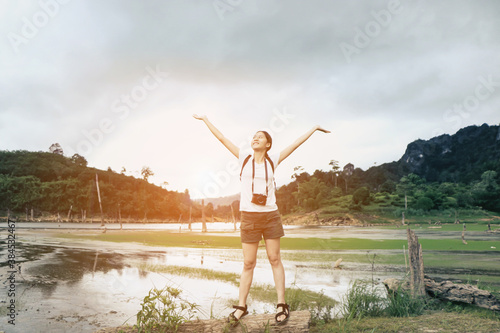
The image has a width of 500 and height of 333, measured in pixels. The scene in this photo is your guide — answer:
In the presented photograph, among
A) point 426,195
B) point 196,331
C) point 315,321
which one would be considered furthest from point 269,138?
point 426,195

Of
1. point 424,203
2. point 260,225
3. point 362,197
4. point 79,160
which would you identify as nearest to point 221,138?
point 260,225

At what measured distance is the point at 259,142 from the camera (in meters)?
4.58

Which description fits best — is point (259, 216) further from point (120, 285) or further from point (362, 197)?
point (362, 197)

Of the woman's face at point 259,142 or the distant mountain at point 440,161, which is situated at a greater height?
the distant mountain at point 440,161

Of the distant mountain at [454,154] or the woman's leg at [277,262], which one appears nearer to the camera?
the woman's leg at [277,262]

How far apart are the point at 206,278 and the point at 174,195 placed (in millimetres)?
167049

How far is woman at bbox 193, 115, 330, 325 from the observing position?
14.4 feet

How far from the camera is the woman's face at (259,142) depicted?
4574 mm

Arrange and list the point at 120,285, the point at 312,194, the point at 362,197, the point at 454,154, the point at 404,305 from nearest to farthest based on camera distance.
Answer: the point at 404,305 < the point at 120,285 < the point at 362,197 < the point at 312,194 < the point at 454,154

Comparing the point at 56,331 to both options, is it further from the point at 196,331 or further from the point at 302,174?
the point at 302,174

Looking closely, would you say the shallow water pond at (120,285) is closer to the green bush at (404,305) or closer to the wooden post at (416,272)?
the green bush at (404,305)

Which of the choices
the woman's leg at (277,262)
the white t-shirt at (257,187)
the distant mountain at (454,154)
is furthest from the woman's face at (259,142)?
the distant mountain at (454,154)

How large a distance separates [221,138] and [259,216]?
4.33ft

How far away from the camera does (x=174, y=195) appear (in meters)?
176
